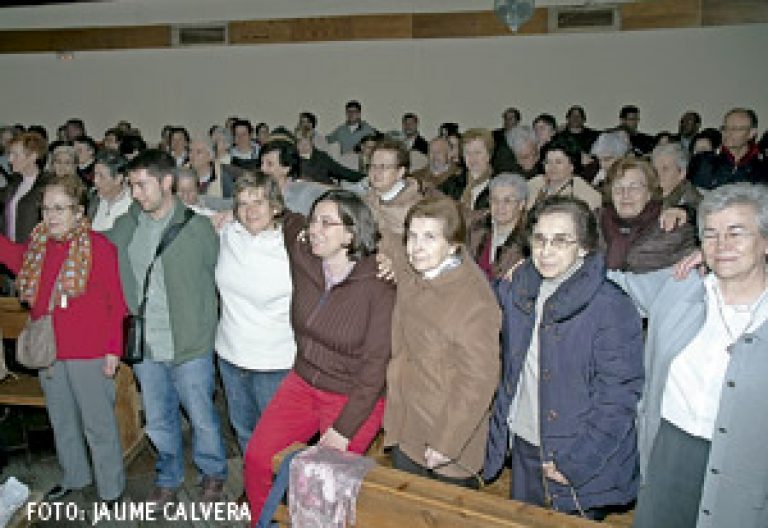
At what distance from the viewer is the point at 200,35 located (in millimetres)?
10984

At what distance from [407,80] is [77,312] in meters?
7.94

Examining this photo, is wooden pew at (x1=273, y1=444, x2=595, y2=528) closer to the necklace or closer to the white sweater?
the necklace

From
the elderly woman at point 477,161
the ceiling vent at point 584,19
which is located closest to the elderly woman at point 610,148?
the elderly woman at point 477,161

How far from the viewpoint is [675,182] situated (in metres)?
4.29

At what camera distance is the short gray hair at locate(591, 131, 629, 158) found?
16.4ft

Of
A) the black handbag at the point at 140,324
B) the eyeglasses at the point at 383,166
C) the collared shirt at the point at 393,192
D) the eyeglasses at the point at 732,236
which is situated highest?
the eyeglasses at the point at 383,166

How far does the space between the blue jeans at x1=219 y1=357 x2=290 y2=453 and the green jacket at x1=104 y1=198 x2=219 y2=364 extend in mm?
174

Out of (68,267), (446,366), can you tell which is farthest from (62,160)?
(446,366)

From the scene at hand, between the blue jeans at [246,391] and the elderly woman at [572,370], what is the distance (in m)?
1.23

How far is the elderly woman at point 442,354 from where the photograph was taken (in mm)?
2350

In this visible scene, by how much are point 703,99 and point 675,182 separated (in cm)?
572

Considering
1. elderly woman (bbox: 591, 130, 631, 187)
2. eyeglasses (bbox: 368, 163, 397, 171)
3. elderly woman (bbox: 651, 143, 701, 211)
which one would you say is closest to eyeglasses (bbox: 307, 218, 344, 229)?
eyeglasses (bbox: 368, 163, 397, 171)

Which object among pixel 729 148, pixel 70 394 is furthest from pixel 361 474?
pixel 729 148

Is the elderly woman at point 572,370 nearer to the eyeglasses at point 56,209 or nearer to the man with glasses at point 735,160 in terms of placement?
the eyeglasses at point 56,209
